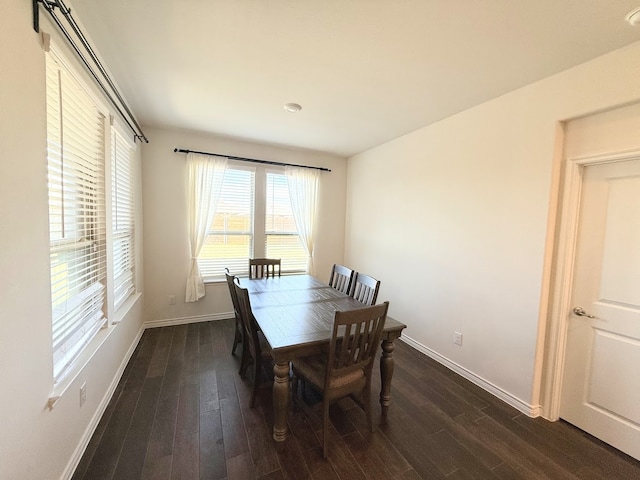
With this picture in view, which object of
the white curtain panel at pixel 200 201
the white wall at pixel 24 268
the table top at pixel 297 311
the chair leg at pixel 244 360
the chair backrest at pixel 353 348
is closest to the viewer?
the white wall at pixel 24 268

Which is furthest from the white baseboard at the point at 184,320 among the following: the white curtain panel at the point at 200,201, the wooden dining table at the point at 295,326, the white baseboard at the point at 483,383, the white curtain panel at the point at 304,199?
the white baseboard at the point at 483,383

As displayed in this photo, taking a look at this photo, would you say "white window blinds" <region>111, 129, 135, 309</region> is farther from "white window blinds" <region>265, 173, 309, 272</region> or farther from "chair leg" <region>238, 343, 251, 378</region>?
"white window blinds" <region>265, 173, 309, 272</region>

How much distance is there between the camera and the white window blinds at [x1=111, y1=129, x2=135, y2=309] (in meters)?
2.37

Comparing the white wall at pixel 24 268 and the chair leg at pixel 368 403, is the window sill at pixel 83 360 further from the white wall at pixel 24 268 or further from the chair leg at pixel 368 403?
the chair leg at pixel 368 403

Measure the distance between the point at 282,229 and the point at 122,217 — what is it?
210cm

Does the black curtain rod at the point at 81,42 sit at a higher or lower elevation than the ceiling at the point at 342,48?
lower

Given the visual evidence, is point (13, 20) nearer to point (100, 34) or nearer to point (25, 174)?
point (25, 174)

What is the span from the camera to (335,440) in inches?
68.9

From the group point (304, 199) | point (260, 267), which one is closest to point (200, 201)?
point (260, 267)

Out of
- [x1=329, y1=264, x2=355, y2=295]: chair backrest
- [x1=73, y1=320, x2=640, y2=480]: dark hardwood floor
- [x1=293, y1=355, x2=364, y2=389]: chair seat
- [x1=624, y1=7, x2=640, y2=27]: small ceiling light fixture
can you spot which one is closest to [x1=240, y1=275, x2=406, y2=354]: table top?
[x1=329, y1=264, x2=355, y2=295]: chair backrest

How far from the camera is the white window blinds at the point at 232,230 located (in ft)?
12.4

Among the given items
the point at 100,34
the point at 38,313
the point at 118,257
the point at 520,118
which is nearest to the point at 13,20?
the point at 100,34

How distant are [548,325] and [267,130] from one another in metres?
3.42

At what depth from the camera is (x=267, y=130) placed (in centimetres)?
330
